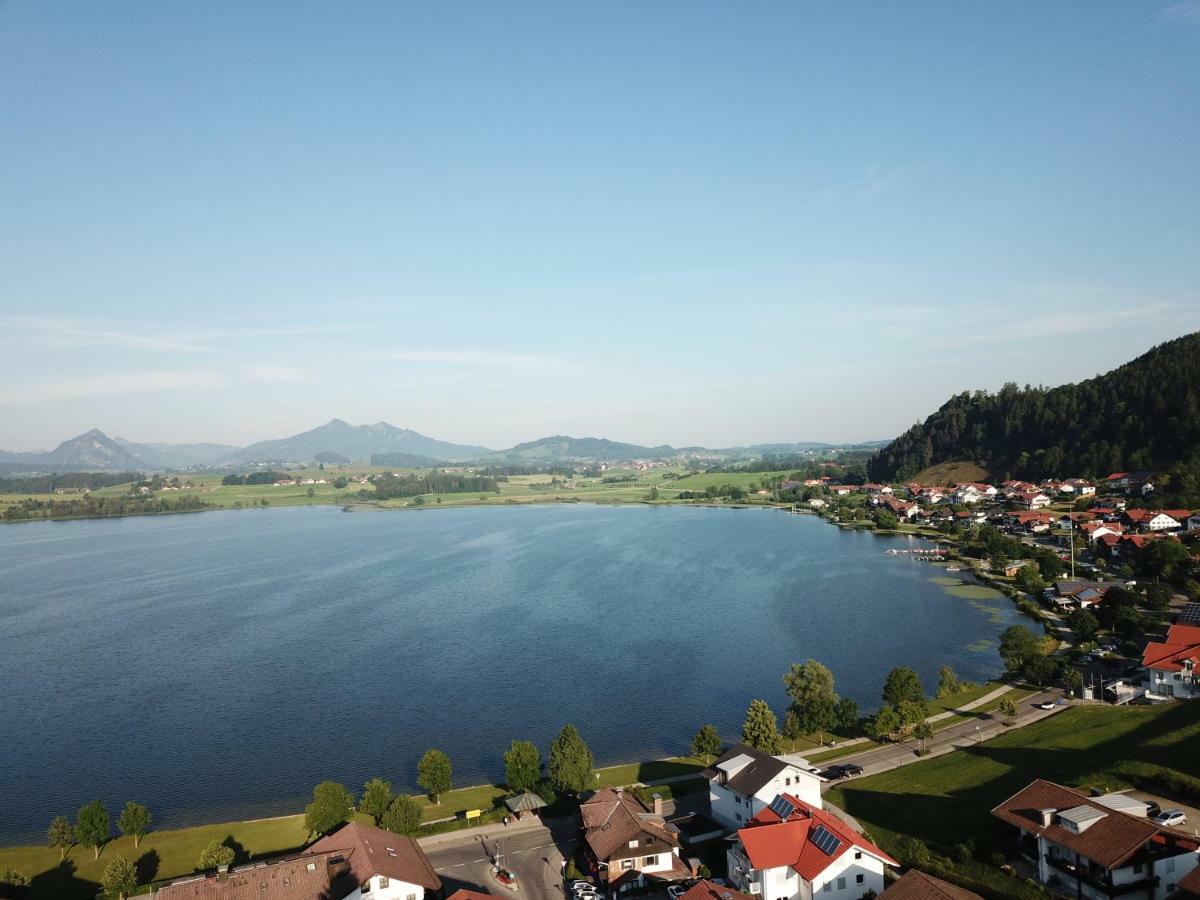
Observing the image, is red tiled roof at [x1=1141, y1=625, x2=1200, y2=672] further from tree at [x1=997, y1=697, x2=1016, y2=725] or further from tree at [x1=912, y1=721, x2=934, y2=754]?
tree at [x1=912, y1=721, x2=934, y2=754]

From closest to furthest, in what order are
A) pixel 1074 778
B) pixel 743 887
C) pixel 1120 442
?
pixel 743 887, pixel 1074 778, pixel 1120 442

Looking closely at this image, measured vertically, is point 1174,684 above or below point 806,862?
below

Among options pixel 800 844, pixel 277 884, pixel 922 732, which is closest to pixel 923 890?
pixel 800 844

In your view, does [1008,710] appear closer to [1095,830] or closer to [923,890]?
[1095,830]

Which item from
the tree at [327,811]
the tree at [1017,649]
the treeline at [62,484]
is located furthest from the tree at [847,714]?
the treeline at [62,484]

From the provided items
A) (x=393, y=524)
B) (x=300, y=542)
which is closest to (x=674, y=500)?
(x=393, y=524)

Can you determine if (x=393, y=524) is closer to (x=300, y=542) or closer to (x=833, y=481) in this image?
(x=300, y=542)
